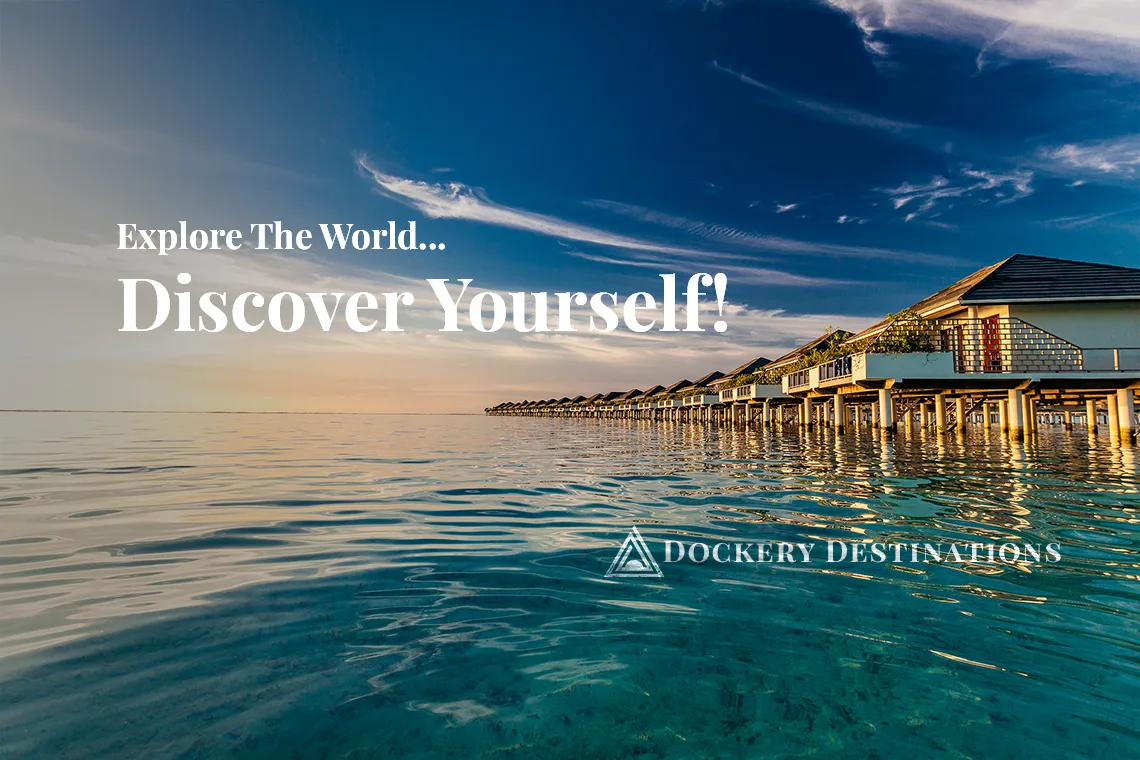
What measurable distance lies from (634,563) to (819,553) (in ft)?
5.35

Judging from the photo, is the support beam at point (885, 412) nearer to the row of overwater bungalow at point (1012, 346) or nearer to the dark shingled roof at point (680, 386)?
the row of overwater bungalow at point (1012, 346)

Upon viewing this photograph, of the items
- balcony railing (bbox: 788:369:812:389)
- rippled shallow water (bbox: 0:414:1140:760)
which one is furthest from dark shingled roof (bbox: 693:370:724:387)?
rippled shallow water (bbox: 0:414:1140:760)

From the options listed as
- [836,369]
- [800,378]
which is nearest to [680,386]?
[800,378]

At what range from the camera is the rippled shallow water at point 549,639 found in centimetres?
244

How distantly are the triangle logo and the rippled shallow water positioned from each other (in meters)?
0.15

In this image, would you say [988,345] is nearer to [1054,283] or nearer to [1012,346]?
[1012,346]

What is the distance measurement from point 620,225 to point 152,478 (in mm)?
21993

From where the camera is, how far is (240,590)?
4328mm

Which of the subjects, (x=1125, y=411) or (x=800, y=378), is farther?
(x=800, y=378)

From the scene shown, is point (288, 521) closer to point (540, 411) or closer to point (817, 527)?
point (817, 527)

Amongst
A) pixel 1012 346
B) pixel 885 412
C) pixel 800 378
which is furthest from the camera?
pixel 800 378

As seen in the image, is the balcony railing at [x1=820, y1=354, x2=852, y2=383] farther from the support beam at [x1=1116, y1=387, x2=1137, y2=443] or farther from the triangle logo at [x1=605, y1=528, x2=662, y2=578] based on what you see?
the triangle logo at [x1=605, y1=528, x2=662, y2=578]

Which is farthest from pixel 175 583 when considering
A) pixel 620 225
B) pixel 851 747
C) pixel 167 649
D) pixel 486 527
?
pixel 620 225

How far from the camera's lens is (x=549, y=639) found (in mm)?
3391
